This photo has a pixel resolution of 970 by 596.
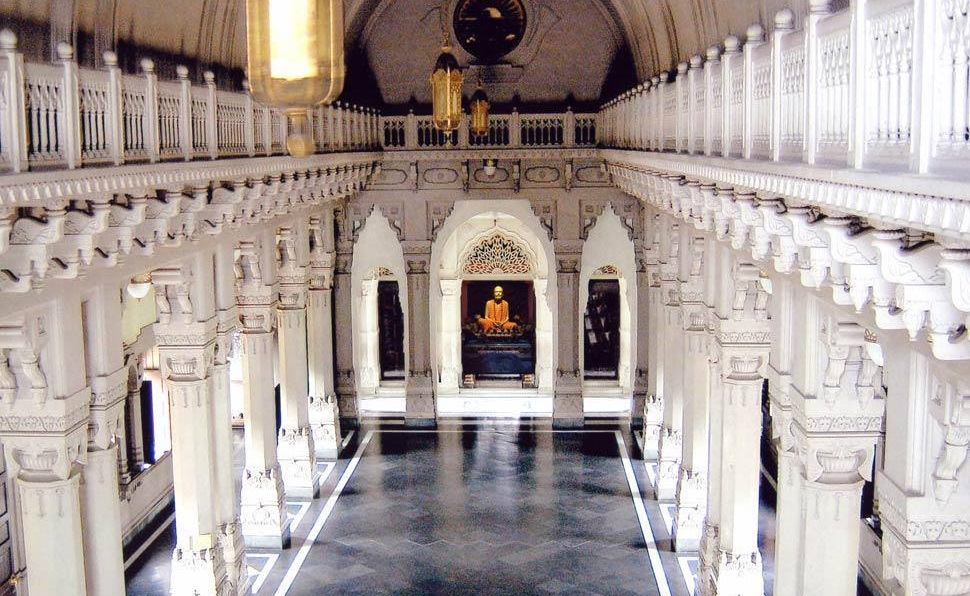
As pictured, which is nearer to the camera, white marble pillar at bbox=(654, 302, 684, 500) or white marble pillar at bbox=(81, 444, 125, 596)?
white marble pillar at bbox=(81, 444, 125, 596)

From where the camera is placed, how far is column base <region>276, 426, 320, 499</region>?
16.7 m

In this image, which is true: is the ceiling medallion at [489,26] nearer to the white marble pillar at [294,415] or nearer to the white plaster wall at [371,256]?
the white plaster wall at [371,256]

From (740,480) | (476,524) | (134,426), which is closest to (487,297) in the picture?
(476,524)

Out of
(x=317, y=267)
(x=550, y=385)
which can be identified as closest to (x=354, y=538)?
(x=317, y=267)

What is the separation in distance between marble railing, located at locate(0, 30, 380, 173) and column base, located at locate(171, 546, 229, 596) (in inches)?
172

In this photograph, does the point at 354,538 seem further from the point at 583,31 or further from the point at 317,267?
the point at 583,31

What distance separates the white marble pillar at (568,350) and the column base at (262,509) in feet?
23.3

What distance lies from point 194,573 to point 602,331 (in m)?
12.9

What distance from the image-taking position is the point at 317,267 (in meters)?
19.1

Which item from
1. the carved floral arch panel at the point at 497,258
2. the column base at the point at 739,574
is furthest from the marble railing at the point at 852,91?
→ the carved floral arch panel at the point at 497,258

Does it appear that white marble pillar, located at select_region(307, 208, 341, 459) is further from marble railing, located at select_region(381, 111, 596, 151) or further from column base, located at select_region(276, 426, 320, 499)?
marble railing, located at select_region(381, 111, 596, 151)

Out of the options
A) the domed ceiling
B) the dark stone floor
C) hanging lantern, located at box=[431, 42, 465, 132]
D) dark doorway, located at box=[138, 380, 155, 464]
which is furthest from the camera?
the domed ceiling

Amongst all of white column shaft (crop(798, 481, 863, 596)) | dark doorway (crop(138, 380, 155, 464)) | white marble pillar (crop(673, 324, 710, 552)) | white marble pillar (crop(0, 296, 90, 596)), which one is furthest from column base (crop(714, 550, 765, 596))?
dark doorway (crop(138, 380, 155, 464))

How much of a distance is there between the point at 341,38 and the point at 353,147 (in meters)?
13.3
